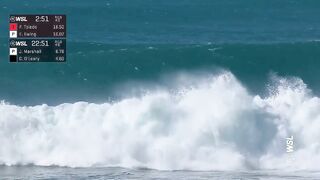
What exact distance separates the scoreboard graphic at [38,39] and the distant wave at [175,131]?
19.2 feet

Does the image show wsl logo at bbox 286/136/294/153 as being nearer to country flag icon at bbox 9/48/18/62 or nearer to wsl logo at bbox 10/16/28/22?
country flag icon at bbox 9/48/18/62

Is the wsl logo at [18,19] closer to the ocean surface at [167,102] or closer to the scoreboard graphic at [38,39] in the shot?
the scoreboard graphic at [38,39]

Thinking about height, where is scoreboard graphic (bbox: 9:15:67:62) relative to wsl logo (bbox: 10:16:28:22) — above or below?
below

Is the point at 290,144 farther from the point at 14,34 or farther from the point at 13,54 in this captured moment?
the point at 14,34

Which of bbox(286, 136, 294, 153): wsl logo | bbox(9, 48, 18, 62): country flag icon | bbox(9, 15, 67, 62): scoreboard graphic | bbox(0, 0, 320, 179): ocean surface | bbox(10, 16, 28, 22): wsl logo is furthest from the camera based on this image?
bbox(286, 136, 294, 153): wsl logo

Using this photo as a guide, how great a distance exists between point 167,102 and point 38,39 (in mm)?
9643

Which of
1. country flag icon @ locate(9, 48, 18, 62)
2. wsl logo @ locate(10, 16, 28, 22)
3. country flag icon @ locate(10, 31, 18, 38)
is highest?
wsl logo @ locate(10, 16, 28, 22)

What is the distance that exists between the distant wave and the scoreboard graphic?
5.84 metres

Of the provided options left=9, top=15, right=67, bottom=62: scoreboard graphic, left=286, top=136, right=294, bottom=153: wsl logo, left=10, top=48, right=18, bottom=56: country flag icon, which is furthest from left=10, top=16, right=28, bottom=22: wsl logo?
left=286, top=136, right=294, bottom=153: wsl logo

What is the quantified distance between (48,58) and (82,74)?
47.6ft

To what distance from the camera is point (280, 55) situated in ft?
224

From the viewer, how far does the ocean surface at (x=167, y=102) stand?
55.5m

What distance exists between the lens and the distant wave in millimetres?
55750

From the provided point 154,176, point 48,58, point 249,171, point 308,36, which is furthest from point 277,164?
point 308,36
